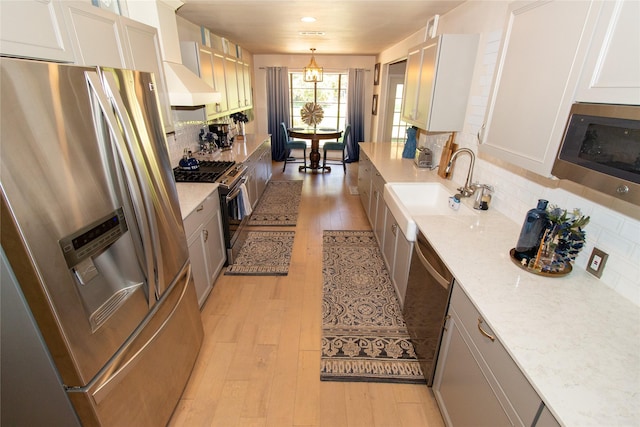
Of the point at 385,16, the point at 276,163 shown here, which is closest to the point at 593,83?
the point at 385,16

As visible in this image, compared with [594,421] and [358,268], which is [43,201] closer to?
[594,421]

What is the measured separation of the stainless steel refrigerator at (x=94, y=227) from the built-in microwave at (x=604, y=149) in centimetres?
160

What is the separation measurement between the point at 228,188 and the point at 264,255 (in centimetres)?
93

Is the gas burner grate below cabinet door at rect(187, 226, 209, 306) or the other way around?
the other way around

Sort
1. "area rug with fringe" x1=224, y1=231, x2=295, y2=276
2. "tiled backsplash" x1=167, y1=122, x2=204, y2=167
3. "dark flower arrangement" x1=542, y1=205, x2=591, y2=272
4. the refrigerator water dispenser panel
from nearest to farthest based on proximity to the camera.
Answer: the refrigerator water dispenser panel → "dark flower arrangement" x1=542, y1=205, x2=591, y2=272 → "area rug with fringe" x1=224, y1=231, x2=295, y2=276 → "tiled backsplash" x1=167, y1=122, x2=204, y2=167

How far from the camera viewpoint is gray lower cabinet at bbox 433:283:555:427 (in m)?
0.97

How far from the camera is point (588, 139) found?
3.14 feet

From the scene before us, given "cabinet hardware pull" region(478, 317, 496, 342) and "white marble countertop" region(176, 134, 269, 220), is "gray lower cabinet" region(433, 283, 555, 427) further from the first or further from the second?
"white marble countertop" region(176, 134, 269, 220)

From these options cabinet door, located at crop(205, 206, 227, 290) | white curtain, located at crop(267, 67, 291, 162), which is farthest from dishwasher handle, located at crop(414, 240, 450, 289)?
white curtain, located at crop(267, 67, 291, 162)

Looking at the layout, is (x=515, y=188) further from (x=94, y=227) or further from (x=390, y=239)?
(x=94, y=227)

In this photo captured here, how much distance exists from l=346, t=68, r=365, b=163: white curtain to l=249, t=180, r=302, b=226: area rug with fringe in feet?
7.61

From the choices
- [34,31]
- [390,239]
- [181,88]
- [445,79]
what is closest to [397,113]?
[445,79]

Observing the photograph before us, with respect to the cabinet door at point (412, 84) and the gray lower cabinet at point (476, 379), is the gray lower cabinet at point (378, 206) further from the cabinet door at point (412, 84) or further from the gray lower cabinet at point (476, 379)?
the gray lower cabinet at point (476, 379)

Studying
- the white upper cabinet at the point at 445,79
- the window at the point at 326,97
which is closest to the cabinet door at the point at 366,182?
the white upper cabinet at the point at 445,79
